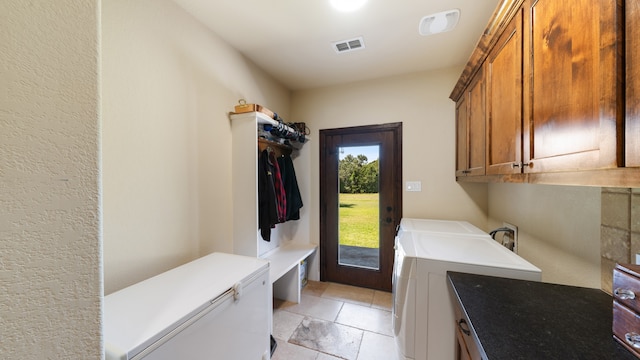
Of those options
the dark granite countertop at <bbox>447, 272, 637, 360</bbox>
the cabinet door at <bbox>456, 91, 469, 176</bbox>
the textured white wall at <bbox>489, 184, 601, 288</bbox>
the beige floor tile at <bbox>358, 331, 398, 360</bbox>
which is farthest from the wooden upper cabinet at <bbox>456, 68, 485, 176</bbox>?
the beige floor tile at <bbox>358, 331, 398, 360</bbox>

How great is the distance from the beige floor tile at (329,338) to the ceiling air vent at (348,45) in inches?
101

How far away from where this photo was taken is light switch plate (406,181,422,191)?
2480mm

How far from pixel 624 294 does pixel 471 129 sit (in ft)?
4.66

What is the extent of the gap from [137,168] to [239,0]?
129 centimetres

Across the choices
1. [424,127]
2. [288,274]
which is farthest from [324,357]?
[424,127]

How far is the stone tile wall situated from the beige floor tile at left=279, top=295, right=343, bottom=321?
1.88 metres

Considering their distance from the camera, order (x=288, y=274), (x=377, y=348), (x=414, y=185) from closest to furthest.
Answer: (x=377, y=348), (x=288, y=274), (x=414, y=185)

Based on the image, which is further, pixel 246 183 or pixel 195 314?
pixel 246 183

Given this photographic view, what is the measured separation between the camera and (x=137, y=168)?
1280mm

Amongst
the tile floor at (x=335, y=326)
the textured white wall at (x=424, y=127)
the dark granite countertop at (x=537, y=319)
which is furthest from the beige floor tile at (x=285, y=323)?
the textured white wall at (x=424, y=127)

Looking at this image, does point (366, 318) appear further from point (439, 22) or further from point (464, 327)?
point (439, 22)

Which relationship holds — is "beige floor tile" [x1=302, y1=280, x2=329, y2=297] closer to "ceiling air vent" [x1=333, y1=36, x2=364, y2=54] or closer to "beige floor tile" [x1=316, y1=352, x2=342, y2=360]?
"beige floor tile" [x1=316, y1=352, x2=342, y2=360]

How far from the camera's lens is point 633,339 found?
617 millimetres

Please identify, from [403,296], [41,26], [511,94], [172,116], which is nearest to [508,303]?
[403,296]
